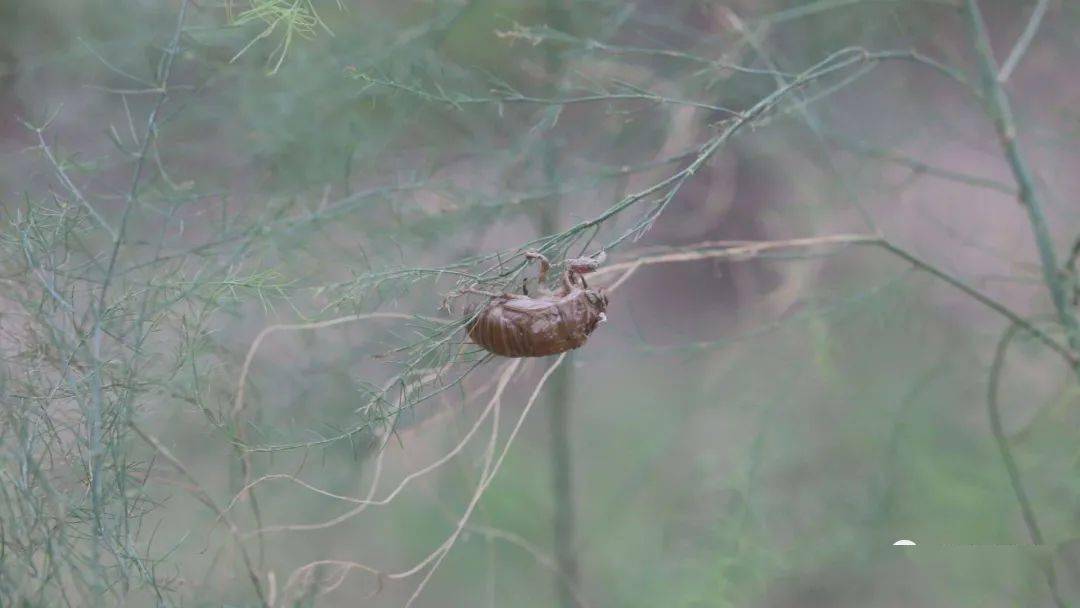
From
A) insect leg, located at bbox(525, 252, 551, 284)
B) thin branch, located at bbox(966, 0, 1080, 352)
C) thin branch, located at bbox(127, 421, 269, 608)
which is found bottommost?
thin branch, located at bbox(127, 421, 269, 608)

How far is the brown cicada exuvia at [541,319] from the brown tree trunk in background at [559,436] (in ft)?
1.82

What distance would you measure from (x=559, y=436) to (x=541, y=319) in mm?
804

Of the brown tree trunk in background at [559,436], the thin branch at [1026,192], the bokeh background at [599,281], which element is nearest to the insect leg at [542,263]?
the bokeh background at [599,281]

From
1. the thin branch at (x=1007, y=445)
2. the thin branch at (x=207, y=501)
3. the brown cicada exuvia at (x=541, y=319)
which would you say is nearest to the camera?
the brown cicada exuvia at (x=541, y=319)

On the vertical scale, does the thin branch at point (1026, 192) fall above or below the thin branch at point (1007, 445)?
above

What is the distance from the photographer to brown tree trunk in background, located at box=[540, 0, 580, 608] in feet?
3.63

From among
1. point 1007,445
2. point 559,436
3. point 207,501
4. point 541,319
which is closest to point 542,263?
point 541,319

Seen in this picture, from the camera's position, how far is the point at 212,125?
1.15 meters

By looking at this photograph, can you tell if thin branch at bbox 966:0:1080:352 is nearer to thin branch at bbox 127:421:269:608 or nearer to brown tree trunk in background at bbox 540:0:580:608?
brown tree trunk in background at bbox 540:0:580:608

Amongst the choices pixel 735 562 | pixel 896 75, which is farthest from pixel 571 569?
pixel 896 75

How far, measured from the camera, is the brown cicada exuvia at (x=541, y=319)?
0.52 metres

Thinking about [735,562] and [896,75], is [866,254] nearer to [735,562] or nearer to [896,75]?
[896,75]

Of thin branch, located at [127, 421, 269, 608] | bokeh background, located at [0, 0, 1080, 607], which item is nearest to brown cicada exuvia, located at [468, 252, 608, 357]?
bokeh background, located at [0, 0, 1080, 607]

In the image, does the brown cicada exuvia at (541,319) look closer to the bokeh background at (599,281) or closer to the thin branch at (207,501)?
the bokeh background at (599,281)
